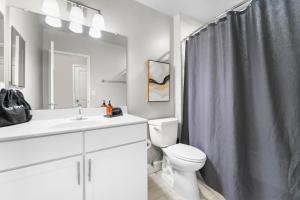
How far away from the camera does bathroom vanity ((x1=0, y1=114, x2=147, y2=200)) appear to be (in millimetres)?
729

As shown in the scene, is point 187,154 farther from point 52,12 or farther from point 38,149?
point 52,12

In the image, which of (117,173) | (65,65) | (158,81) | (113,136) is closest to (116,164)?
(117,173)

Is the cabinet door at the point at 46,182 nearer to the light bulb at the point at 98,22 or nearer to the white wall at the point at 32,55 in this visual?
the white wall at the point at 32,55

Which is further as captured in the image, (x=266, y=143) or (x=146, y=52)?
(x=146, y=52)

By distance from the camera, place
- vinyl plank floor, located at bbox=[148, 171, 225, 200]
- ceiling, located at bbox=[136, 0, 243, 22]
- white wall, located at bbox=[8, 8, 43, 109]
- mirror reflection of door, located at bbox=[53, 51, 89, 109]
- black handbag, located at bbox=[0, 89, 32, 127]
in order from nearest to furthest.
A: black handbag, located at bbox=[0, 89, 32, 127], white wall, located at bbox=[8, 8, 43, 109], mirror reflection of door, located at bbox=[53, 51, 89, 109], vinyl plank floor, located at bbox=[148, 171, 225, 200], ceiling, located at bbox=[136, 0, 243, 22]

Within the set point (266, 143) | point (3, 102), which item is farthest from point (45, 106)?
point (266, 143)

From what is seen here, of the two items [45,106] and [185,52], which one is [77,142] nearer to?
[45,106]

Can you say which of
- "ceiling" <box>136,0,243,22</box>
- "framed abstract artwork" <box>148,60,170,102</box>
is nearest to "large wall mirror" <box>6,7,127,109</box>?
"framed abstract artwork" <box>148,60,170,102</box>

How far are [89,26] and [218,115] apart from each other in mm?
1617

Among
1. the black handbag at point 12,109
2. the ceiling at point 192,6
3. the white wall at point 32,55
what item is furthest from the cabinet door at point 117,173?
the ceiling at point 192,6

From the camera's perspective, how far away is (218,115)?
55.9 inches

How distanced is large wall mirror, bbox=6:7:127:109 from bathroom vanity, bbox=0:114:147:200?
36cm

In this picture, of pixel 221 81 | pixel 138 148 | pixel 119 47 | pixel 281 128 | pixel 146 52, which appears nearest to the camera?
pixel 281 128

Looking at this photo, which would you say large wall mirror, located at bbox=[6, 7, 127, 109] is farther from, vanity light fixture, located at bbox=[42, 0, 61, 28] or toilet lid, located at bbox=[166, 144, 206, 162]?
toilet lid, located at bbox=[166, 144, 206, 162]
